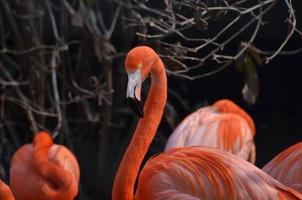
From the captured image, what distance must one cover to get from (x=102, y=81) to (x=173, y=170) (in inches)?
115

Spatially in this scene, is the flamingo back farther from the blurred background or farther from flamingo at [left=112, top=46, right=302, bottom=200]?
flamingo at [left=112, top=46, right=302, bottom=200]

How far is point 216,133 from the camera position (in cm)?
499

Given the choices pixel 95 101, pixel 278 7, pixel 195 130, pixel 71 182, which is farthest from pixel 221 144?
pixel 95 101

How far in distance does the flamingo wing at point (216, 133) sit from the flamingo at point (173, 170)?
1.13 m

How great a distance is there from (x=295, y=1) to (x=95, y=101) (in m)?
1.63

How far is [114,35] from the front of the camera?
646cm

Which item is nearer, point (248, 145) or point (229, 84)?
point (248, 145)

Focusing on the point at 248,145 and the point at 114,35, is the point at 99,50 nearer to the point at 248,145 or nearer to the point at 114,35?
the point at 114,35

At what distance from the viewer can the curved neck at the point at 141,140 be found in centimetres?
374

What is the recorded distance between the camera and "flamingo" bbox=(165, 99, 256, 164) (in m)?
4.95

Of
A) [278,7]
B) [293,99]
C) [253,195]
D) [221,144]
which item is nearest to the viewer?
[253,195]

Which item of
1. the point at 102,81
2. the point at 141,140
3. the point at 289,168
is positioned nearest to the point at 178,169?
the point at 141,140

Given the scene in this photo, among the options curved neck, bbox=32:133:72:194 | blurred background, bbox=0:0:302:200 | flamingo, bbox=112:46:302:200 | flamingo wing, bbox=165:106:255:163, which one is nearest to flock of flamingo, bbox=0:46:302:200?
flamingo, bbox=112:46:302:200

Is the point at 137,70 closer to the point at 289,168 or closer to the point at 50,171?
the point at 289,168
